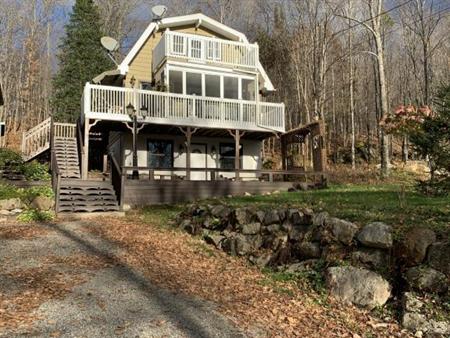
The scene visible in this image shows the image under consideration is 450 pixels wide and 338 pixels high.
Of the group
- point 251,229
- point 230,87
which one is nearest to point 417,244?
point 251,229

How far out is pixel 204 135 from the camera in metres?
20.9

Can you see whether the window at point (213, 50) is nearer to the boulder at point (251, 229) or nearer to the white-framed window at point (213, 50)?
the white-framed window at point (213, 50)

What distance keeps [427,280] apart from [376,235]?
1090 mm

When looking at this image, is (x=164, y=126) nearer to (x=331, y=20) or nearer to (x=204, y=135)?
(x=204, y=135)

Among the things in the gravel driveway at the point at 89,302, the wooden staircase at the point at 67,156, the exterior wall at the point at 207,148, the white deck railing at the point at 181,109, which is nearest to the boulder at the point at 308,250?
the gravel driveway at the point at 89,302

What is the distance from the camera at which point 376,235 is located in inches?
→ 266

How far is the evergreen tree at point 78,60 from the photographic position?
95.9 feet

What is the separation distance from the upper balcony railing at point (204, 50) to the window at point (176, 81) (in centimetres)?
→ 78

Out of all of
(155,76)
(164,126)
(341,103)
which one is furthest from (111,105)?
(341,103)

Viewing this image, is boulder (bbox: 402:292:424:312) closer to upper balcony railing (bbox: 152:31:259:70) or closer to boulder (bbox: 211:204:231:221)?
boulder (bbox: 211:204:231:221)

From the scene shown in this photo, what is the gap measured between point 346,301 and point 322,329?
103 cm

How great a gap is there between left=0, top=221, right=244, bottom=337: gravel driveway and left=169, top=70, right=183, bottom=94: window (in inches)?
490

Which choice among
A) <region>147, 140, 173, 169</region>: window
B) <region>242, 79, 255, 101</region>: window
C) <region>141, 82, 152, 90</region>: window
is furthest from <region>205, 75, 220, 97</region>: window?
<region>147, 140, 173, 169</region>: window

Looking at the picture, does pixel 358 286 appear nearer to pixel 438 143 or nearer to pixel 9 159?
pixel 438 143
